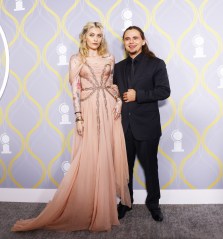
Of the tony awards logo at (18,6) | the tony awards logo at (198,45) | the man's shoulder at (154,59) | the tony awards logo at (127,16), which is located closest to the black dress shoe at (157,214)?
the man's shoulder at (154,59)

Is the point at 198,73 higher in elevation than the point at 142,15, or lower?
lower

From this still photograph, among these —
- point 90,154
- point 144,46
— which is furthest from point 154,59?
point 90,154

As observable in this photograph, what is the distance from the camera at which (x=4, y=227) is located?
2.53m

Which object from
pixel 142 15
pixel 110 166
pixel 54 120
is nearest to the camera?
pixel 110 166

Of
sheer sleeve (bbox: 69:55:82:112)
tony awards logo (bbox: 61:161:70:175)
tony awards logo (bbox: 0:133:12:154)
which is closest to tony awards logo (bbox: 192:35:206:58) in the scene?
sheer sleeve (bbox: 69:55:82:112)

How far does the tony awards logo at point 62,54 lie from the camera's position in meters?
2.88

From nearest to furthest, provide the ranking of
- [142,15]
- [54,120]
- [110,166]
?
1. [110,166]
2. [142,15]
3. [54,120]

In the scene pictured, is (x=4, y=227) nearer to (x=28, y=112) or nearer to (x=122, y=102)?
(x=28, y=112)

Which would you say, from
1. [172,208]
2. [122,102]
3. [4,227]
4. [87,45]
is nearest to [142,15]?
[87,45]

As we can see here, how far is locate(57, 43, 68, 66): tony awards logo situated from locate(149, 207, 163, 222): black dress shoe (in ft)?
4.69

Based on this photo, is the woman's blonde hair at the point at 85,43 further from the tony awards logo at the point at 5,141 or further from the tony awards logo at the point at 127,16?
the tony awards logo at the point at 5,141

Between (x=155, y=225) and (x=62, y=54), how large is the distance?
1595mm

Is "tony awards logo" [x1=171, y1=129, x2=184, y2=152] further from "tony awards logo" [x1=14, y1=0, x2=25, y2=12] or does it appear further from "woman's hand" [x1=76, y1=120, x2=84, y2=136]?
"tony awards logo" [x1=14, y1=0, x2=25, y2=12]

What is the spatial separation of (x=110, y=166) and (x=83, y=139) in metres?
0.29
